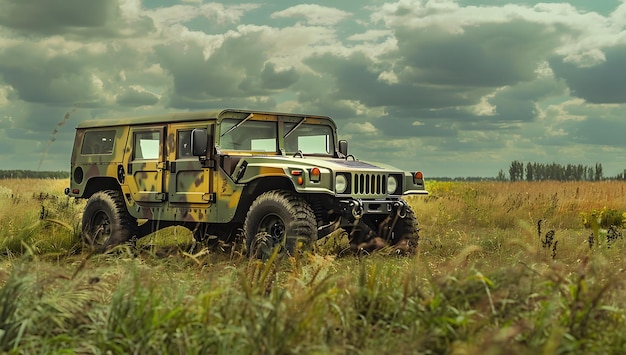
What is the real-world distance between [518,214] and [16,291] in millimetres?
12405

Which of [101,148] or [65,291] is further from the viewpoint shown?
[101,148]

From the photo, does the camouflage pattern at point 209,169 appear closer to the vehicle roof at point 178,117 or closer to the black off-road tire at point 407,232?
the vehicle roof at point 178,117

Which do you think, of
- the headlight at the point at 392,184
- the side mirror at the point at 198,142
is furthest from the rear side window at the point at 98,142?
the headlight at the point at 392,184

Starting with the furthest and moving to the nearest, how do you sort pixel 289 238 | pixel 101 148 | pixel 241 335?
pixel 101 148
pixel 289 238
pixel 241 335

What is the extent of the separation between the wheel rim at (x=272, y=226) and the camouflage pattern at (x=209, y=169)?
46 cm

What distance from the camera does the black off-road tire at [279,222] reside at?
28.6 feet

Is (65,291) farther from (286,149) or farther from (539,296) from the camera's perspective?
(286,149)

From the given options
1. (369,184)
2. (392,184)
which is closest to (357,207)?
(369,184)

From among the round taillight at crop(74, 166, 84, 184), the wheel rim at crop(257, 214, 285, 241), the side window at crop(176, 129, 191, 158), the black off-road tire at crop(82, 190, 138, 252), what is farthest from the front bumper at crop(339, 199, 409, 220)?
the round taillight at crop(74, 166, 84, 184)

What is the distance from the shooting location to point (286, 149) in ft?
34.3

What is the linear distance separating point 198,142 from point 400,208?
2.58 meters

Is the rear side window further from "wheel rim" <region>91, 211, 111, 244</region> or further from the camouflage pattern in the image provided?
"wheel rim" <region>91, 211, 111, 244</region>

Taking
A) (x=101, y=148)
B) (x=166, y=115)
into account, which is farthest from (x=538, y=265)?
(x=101, y=148)

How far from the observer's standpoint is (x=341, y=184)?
921cm
